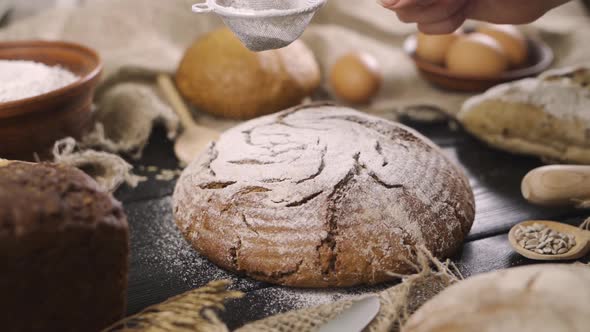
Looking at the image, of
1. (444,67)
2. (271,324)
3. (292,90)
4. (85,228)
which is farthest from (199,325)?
(444,67)

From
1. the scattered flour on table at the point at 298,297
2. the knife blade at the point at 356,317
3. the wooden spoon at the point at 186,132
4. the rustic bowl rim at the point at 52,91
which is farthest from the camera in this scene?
the wooden spoon at the point at 186,132

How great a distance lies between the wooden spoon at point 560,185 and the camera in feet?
4.67

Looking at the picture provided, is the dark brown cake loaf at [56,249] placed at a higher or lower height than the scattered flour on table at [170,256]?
higher

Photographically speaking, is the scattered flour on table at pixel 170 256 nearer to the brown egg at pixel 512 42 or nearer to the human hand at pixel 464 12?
the human hand at pixel 464 12

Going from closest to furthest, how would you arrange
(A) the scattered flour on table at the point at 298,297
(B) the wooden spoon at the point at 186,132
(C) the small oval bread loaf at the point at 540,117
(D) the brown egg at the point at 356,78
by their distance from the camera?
(A) the scattered flour on table at the point at 298,297, (C) the small oval bread loaf at the point at 540,117, (B) the wooden spoon at the point at 186,132, (D) the brown egg at the point at 356,78

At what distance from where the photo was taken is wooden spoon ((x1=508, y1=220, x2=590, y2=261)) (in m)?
1.34

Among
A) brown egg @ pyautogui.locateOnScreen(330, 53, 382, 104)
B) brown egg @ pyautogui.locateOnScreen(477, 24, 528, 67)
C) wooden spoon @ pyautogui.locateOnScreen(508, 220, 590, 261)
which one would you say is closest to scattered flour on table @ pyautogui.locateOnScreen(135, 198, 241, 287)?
wooden spoon @ pyautogui.locateOnScreen(508, 220, 590, 261)

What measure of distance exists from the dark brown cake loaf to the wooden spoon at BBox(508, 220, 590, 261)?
2.97 feet

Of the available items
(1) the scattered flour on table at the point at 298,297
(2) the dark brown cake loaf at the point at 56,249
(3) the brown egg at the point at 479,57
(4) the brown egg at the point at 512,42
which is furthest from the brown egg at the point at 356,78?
(2) the dark brown cake loaf at the point at 56,249

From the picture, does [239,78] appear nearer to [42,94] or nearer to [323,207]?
[42,94]

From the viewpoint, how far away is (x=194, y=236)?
136 centimetres

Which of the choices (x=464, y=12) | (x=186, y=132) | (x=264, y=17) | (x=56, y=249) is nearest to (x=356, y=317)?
(x=56, y=249)

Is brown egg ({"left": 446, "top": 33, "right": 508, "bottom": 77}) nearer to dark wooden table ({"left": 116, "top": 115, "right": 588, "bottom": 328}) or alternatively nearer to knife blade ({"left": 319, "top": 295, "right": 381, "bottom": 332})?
dark wooden table ({"left": 116, "top": 115, "right": 588, "bottom": 328})

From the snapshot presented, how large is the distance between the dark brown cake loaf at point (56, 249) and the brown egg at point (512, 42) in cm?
180
